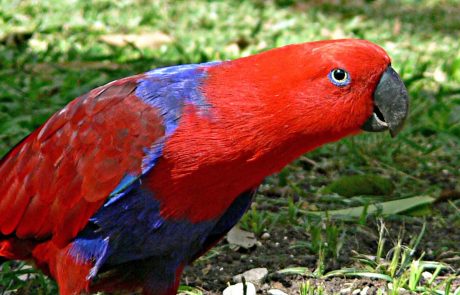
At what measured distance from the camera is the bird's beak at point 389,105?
2590 mm

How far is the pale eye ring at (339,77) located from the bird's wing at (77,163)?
53 cm

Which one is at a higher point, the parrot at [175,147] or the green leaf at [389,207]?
the parrot at [175,147]

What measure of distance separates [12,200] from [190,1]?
3.94 meters

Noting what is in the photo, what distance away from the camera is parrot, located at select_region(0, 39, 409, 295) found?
2553mm

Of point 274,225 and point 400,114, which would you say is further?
point 274,225

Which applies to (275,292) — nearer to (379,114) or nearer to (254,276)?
(254,276)

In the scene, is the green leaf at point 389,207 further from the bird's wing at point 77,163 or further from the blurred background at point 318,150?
the bird's wing at point 77,163

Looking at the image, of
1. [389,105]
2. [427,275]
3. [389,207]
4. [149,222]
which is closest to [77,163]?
[149,222]

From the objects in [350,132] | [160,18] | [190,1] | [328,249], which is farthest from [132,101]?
[190,1]

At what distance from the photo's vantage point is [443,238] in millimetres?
3486

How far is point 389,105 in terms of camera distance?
8.54 ft

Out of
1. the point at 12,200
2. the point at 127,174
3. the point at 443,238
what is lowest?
the point at 443,238

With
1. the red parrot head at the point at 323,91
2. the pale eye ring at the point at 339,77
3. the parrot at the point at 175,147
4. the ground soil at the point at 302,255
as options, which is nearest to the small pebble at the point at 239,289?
the ground soil at the point at 302,255

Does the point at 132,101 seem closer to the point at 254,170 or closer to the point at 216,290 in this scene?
the point at 254,170
